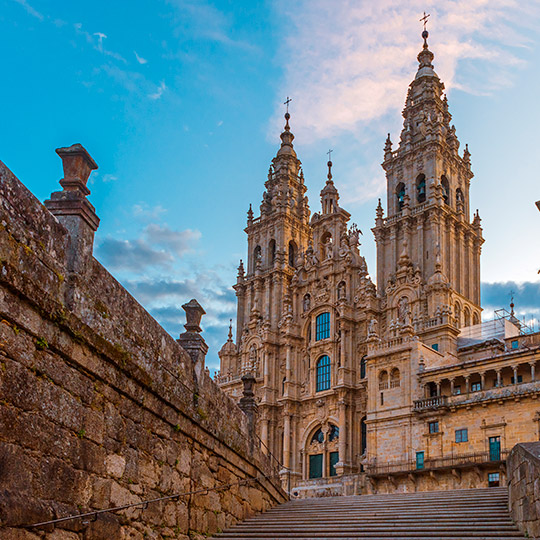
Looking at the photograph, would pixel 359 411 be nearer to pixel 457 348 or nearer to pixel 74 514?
pixel 457 348

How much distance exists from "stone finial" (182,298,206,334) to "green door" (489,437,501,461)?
22930mm

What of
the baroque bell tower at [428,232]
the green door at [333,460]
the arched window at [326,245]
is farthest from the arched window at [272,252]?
the green door at [333,460]

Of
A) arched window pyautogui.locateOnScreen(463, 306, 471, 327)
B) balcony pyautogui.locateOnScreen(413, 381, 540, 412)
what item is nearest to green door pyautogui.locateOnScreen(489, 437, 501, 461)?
balcony pyautogui.locateOnScreen(413, 381, 540, 412)

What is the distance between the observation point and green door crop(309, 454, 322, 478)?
1779 inches

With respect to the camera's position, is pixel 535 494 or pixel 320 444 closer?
pixel 535 494

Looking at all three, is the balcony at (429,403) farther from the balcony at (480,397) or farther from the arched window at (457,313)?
the arched window at (457,313)

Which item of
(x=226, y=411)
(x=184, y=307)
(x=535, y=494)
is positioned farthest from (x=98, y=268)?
(x=535, y=494)

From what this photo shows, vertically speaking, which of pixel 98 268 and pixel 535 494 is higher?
pixel 98 268

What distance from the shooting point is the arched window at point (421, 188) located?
4809 centimetres

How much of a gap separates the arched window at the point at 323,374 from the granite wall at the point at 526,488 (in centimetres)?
3424

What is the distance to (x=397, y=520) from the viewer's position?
13.8 m

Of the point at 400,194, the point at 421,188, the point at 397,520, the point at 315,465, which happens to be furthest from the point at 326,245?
the point at 397,520

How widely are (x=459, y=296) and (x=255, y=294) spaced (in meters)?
17.2

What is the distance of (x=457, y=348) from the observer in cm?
4078
